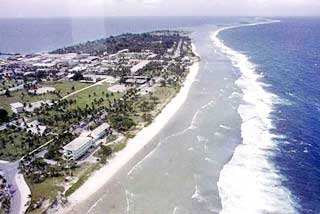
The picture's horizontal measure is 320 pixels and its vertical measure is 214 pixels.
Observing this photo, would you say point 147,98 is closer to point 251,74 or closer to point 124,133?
point 124,133

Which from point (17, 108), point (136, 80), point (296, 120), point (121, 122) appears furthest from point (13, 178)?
point (136, 80)

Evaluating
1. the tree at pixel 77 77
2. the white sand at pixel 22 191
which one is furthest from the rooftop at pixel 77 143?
the tree at pixel 77 77

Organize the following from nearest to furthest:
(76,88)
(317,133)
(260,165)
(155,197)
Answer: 1. (155,197)
2. (260,165)
3. (317,133)
4. (76,88)

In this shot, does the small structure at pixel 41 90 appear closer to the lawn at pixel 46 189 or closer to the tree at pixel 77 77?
the tree at pixel 77 77

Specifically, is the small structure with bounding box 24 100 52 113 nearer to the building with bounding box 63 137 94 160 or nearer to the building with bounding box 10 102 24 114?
the building with bounding box 10 102 24 114

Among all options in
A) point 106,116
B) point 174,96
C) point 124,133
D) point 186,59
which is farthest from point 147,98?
point 186,59

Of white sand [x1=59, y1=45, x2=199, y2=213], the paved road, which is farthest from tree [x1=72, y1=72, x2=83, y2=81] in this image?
the paved road
